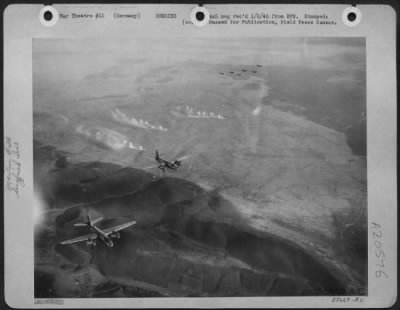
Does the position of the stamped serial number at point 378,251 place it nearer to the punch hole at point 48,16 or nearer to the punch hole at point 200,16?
the punch hole at point 200,16

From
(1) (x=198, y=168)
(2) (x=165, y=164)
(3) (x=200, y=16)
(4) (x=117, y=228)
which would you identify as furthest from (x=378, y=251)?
(3) (x=200, y=16)

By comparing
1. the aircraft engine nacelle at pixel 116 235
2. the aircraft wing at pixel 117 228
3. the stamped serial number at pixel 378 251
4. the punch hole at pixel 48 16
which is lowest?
the stamped serial number at pixel 378 251

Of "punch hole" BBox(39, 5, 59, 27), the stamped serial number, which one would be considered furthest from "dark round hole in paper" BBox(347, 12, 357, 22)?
"punch hole" BBox(39, 5, 59, 27)

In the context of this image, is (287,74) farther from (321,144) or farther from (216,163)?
(216,163)

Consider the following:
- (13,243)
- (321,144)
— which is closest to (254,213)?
(321,144)

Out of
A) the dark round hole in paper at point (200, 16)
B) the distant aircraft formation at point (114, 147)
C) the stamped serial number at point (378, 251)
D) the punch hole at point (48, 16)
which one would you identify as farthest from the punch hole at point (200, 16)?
the stamped serial number at point (378, 251)

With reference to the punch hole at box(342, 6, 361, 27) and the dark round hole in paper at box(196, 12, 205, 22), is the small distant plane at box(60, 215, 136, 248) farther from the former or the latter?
the punch hole at box(342, 6, 361, 27)
